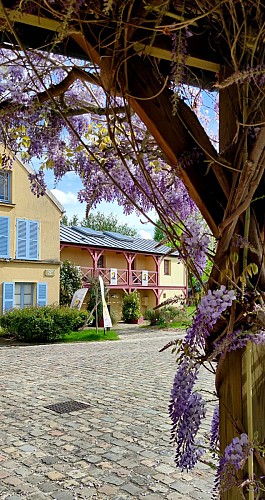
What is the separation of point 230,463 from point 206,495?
8.12ft

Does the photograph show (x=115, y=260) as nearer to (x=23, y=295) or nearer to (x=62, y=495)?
(x=23, y=295)

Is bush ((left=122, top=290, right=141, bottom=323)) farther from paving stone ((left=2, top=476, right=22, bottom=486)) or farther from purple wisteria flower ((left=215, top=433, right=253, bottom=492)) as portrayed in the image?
purple wisteria flower ((left=215, top=433, right=253, bottom=492))

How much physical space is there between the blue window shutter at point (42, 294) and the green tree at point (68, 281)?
47.2 inches

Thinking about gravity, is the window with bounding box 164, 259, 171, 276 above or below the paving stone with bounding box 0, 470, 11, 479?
above

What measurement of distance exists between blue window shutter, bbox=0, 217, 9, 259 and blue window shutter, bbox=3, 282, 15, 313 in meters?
0.91

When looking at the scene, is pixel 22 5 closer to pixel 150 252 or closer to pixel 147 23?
pixel 147 23

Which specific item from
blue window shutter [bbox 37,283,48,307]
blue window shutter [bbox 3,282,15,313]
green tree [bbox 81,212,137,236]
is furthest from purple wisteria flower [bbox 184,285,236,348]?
green tree [bbox 81,212,137,236]

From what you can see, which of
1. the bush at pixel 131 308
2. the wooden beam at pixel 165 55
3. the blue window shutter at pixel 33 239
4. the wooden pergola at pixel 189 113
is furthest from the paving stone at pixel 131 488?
the bush at pixel 131 308

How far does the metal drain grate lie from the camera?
5.37 metres

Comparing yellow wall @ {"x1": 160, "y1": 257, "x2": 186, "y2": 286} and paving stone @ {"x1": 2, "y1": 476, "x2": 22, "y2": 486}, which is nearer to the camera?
paving stone @ {"x1": 2, "y1": 476, "x2": 22, "y2": 486}

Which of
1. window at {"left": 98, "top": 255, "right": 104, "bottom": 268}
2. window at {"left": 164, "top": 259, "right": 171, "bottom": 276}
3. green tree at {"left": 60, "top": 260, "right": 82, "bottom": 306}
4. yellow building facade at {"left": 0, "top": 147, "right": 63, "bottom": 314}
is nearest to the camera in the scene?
yellow building facade at {"left": 0, "top": 147, "right": 63, "bottom": 314}

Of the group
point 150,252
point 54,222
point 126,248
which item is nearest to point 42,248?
point 54,222

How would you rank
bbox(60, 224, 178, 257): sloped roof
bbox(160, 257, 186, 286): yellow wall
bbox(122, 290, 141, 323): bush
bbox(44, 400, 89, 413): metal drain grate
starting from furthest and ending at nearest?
bbox(160, 257, 186, 286): yellow wall → bbox(122, 290, 141, 323): bush → bbox(60, 224, 178, 257): sloped roof → bbox(44, 400, 89, 413): metal drain grate

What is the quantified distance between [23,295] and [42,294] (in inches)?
25.2
